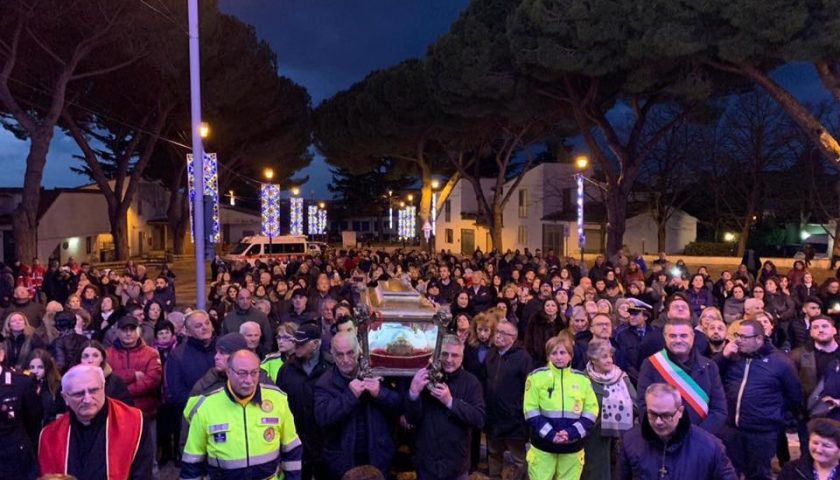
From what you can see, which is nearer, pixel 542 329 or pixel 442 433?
pixel 442 433

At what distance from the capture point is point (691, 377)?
15.4 ft

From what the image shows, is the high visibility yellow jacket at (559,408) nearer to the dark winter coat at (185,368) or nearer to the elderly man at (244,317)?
the dark winter coat at (185,368)

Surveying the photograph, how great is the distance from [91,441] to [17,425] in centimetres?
138

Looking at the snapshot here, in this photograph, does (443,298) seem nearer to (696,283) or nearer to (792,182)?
(696,283)

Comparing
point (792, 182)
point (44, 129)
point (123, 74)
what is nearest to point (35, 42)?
point (44, 129)

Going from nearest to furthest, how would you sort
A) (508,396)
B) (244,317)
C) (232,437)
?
(232,437) < (508,396) < (244,317)

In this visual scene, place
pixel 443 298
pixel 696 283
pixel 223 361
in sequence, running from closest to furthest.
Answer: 1. pixel 223 361
2. pixel 696 283
3. pixel 443 298

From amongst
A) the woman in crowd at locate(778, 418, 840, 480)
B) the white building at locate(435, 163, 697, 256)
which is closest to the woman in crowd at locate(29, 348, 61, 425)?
the woman in crowd at locate(778, 418, 840, 480)

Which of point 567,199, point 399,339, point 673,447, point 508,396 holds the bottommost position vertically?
point 508,396

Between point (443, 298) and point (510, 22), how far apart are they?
36.1 feet

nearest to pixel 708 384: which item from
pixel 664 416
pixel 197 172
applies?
pixel 664 416

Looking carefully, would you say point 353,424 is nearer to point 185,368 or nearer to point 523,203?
point 185,368

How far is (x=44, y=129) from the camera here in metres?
21.0

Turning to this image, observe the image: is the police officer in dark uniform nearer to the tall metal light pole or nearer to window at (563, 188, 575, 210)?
the tall metal light pole
